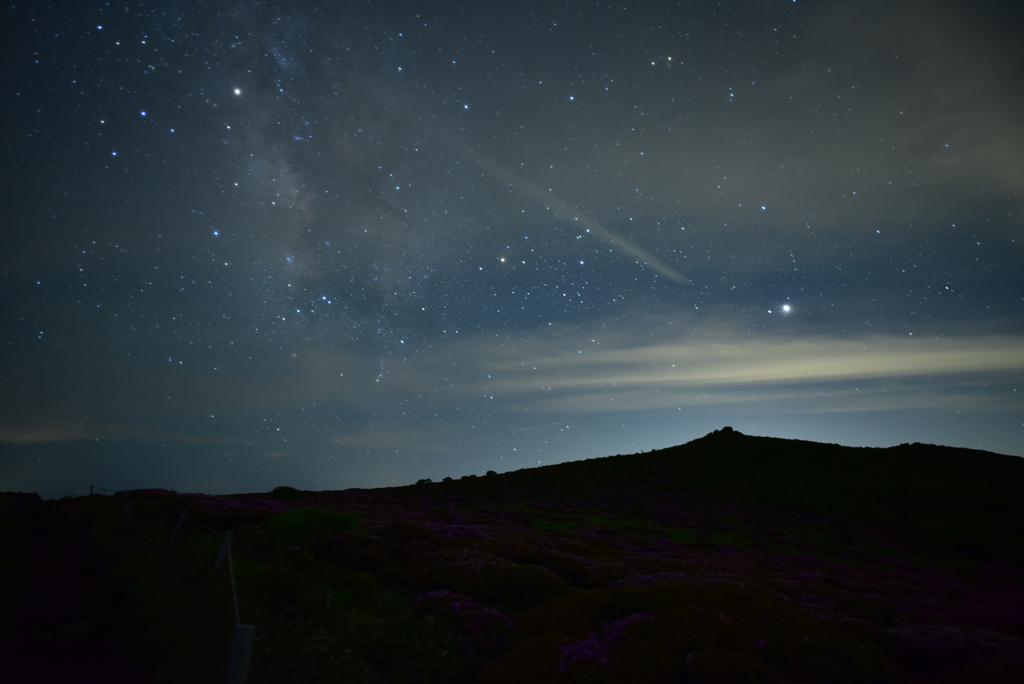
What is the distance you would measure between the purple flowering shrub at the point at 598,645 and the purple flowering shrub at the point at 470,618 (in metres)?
2.07

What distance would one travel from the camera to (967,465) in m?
55.2

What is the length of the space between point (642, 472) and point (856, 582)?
36.5m

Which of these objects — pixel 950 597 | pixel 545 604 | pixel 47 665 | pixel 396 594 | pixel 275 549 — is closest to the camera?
pixel 47 665

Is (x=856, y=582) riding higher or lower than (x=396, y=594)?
lower

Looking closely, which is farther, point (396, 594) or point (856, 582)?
point (856, 582)

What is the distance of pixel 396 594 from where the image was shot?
14.6 m

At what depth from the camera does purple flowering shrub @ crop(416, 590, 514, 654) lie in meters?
11.6

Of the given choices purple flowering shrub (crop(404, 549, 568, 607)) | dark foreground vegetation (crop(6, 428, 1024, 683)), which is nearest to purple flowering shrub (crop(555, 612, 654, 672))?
dark foreground vegetation (crop(6, 428, 1024, 683))

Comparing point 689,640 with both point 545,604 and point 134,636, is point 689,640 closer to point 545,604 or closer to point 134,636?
point 545,604

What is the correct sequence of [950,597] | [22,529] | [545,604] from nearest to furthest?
[545,604]
[950,597]
[22,529]

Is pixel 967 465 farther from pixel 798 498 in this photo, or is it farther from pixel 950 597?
pixel 950 597

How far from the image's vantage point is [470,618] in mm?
12359

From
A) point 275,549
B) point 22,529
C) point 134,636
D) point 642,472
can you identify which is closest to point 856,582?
point 275,549

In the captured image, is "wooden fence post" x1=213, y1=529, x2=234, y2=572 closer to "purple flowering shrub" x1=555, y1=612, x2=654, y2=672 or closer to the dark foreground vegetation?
the dark foreground vegetation
